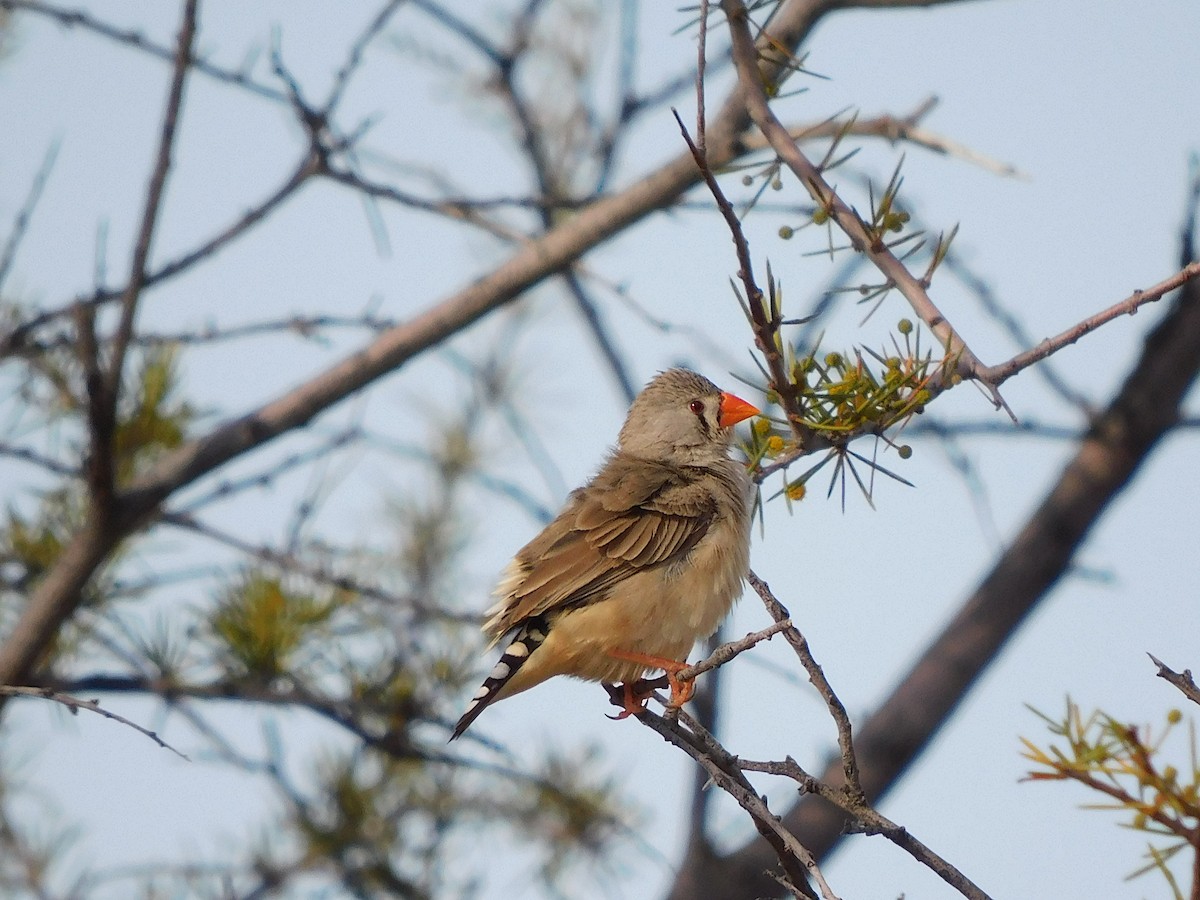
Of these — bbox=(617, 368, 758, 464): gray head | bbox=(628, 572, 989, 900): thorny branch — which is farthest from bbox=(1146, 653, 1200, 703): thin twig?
bbox=(617, 368, 758, 464): gray head

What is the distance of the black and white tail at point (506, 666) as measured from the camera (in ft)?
13.9

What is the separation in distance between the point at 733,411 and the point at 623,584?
1420mm

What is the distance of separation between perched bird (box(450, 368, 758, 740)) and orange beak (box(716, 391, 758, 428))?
53 cm

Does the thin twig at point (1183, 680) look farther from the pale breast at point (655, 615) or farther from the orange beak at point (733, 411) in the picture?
the orange beak at point (733, 411)

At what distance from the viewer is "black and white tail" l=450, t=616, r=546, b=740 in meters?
4.23

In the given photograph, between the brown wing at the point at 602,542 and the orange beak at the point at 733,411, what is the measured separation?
2.05 ft

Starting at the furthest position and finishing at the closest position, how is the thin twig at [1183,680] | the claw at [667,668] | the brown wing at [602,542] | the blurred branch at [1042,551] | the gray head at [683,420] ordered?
the blurred branch at [1042,551], the gray head at [683,420], the brown wing at [602,542], the claw at [667,668], the thin twig at [1183,680]

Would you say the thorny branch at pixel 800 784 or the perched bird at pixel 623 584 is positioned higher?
the perched bird at pixel 623 584

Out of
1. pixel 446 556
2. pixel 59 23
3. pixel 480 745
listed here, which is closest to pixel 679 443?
pixel 480 745

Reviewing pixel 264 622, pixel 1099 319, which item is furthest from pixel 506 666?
pixel 1099 319

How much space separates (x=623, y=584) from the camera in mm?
4613

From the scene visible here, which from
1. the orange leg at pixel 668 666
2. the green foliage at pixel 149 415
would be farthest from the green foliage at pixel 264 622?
the orange leg at pixel 668 666

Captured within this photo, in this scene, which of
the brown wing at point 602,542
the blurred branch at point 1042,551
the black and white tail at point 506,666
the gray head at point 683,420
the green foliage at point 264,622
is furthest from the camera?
the blurred branch at point 1042,551

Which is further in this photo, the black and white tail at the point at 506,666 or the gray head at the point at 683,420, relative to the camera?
the gray head at the point at 683,420
